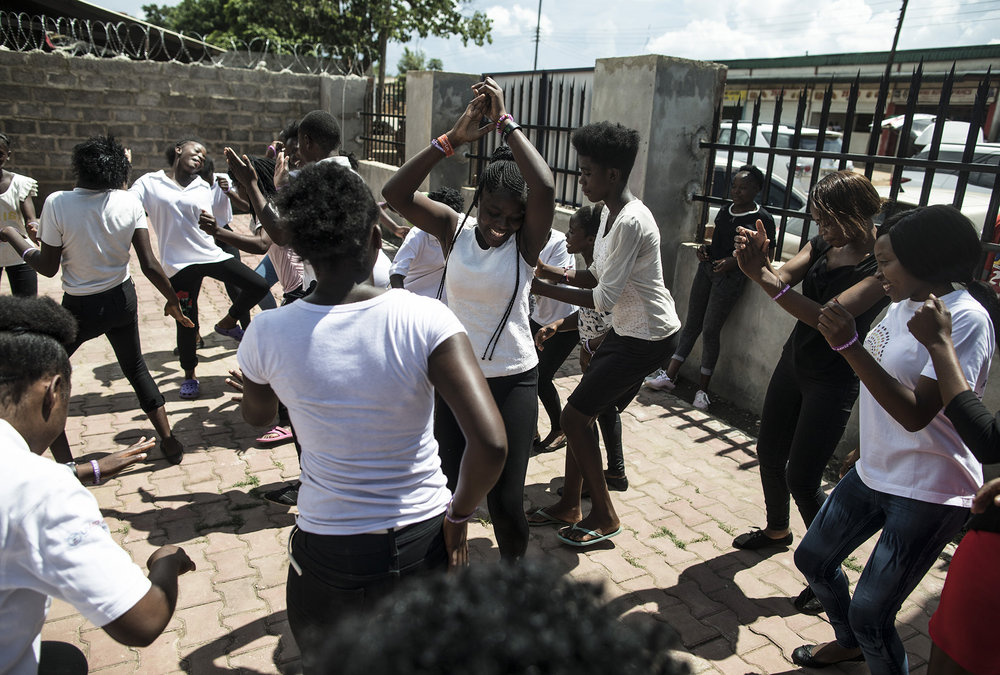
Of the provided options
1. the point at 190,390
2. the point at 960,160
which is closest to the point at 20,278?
the point at 190,390

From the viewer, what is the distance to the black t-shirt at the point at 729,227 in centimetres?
561

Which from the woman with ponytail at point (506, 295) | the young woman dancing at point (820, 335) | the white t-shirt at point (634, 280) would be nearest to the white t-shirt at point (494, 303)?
the woman with ponytail at point (506, 295)

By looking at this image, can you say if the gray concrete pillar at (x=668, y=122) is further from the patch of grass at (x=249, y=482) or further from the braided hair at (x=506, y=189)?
the patch of grass at (x=249, y=482)

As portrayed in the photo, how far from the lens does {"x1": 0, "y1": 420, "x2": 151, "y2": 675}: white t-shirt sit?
4.66ft

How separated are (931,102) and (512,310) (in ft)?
86.9

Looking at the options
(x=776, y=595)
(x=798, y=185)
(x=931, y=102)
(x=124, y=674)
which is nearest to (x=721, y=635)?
(x=776, y=595)

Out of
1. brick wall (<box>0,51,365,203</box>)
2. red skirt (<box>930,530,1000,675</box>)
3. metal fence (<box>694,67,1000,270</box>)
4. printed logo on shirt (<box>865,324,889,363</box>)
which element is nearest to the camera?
red skirt (<box>930,530,1000,675</box>)

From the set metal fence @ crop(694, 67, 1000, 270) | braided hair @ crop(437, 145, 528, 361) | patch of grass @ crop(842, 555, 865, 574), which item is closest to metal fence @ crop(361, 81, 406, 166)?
metal fence @ crop(694, 67, 1000, 270)

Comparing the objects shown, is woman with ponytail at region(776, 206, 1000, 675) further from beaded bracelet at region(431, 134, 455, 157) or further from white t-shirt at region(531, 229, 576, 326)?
white t-shirt at region(531, 229, 576, 326)

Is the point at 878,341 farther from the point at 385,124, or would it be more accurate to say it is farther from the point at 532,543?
the point at 385,124

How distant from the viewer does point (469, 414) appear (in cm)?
176

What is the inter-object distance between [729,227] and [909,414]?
3.80 metres

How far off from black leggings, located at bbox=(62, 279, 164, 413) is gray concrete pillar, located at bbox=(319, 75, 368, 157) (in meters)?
9.85

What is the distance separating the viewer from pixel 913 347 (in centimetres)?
223
